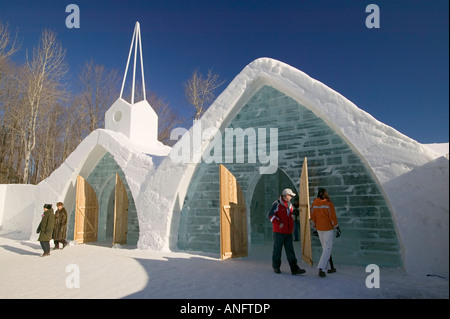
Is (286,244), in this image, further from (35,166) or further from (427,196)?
(35,166)

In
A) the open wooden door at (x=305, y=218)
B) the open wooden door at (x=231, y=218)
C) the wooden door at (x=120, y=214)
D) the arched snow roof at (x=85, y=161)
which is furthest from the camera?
the arched snow roof at (x=85, y=161)

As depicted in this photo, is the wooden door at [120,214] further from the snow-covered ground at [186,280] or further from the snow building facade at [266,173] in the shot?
the snow-covered ground at [186,280]

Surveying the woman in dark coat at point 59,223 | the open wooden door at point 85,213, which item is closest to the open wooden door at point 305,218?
the woman in dark coat at point 59,223

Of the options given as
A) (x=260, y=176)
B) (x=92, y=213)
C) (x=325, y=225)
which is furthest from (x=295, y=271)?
(x=92, y=213)

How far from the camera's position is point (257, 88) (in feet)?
24.5

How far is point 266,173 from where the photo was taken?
718 centimetres

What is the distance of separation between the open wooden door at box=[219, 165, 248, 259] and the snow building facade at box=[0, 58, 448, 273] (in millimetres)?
34

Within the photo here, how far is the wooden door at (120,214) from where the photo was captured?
830 centimetres

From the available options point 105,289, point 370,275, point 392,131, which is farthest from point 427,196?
point 105,289

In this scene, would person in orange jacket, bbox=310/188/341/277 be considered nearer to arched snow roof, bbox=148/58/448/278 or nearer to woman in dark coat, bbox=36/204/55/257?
arched snow roof, bbox=148/58/448/278

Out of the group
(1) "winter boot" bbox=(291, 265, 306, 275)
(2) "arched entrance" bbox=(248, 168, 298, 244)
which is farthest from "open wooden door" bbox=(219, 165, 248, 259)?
(2) "arched entrance" bbox=(248, 168, 298, 244)

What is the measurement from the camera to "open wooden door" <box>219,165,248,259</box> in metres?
6.44

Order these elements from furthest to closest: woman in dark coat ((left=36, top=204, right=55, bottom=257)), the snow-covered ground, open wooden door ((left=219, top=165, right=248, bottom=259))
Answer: woman in dark coat ((left=36, top=204, right=55, bottom=257)) < open wooden door ((left=219, top=165, right=248, bottom=259)) < the snow-covered ground

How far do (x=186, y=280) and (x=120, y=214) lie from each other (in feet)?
14.6
